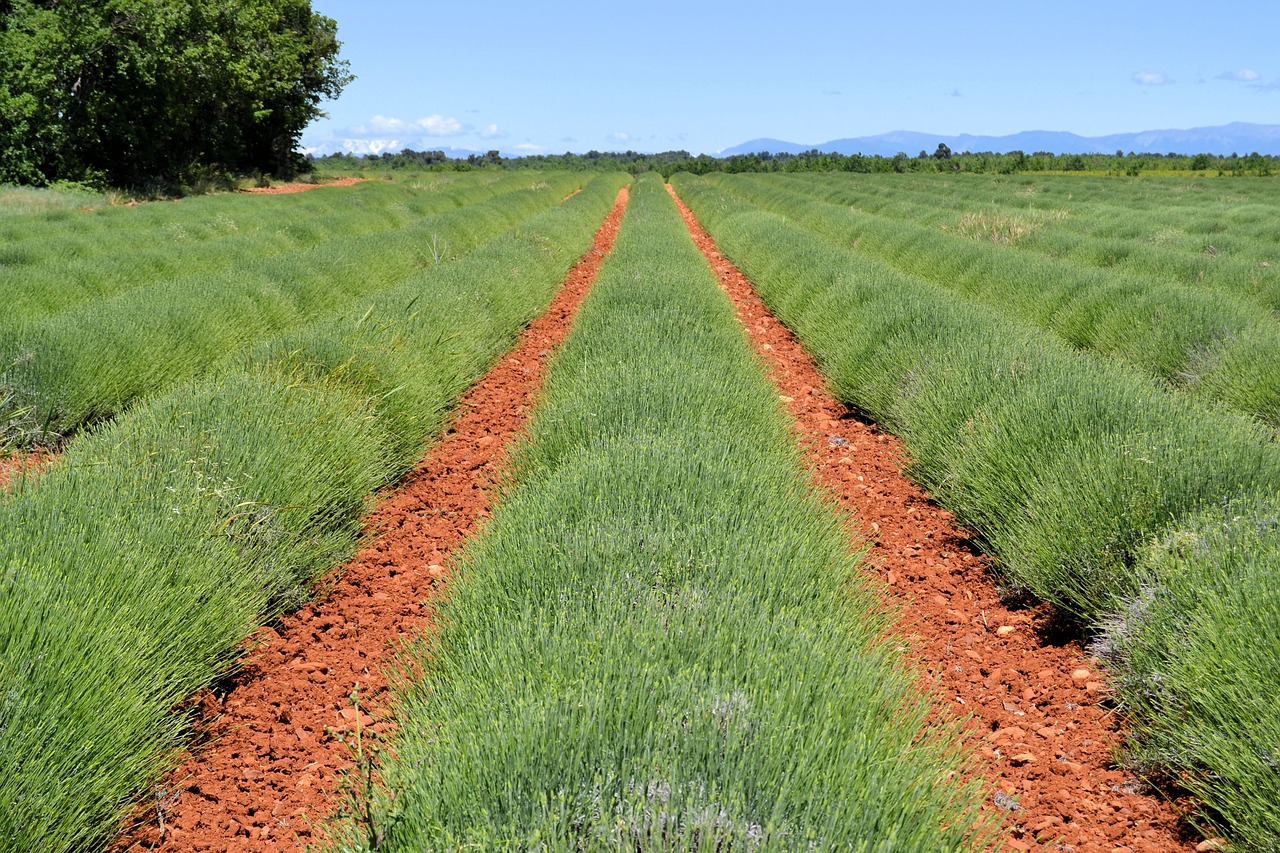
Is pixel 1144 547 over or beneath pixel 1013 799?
over

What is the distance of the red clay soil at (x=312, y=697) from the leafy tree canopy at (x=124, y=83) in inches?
820

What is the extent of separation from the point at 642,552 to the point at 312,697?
133cm

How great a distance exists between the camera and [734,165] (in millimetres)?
77562

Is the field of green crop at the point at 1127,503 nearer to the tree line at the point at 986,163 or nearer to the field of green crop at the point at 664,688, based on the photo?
the field of green crop at the point at 664,688

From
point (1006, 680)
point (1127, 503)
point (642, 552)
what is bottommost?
point (1006, 680)

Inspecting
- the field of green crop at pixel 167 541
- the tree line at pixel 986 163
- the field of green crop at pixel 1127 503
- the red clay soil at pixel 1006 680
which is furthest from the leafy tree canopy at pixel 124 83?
the tree line at pixel 986 163

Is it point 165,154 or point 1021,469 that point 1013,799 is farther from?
point 165,154

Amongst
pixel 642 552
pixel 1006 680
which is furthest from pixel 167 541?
pixel 1006 680

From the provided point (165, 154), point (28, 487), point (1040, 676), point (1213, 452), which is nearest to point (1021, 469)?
point (1213, 452)

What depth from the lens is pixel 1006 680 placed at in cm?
306

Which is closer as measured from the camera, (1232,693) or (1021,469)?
(1232,693)

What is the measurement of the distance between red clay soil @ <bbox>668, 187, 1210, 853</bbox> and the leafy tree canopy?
2209 cm

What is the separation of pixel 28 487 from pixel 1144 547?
3898mm

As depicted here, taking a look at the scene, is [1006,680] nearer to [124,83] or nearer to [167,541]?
[167,541]
